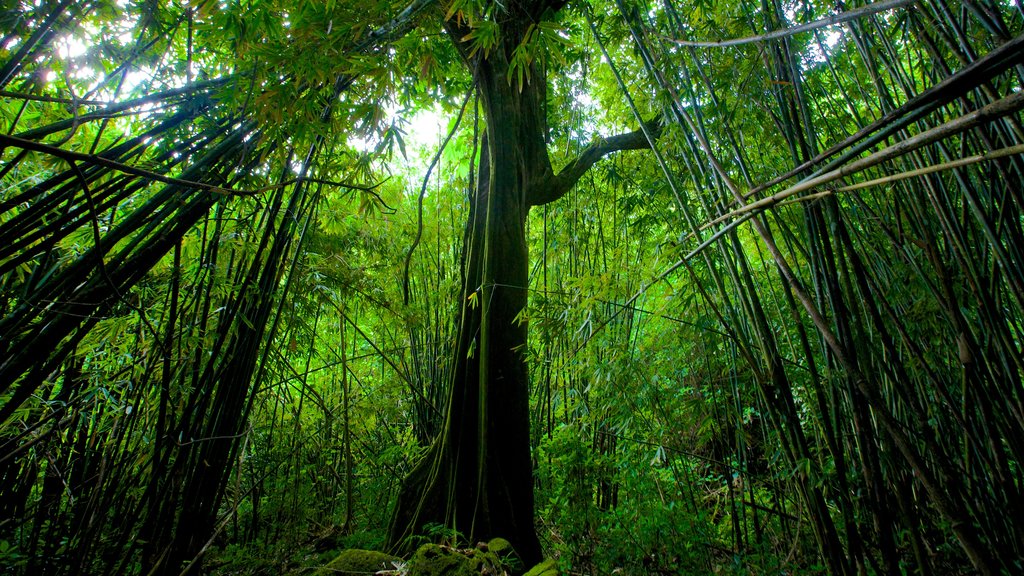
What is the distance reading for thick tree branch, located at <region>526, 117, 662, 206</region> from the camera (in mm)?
2367

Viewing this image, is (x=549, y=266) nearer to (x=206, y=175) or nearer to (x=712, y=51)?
(x=712, y=51)

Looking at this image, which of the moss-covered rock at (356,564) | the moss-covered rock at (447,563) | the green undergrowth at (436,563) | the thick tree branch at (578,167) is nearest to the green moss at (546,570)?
the green undergrowth at (436,563)

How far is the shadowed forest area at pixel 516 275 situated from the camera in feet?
2.82

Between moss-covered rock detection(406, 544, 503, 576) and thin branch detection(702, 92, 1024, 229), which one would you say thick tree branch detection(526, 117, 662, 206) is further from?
thin branch detection(702, 92, 1024, 229)

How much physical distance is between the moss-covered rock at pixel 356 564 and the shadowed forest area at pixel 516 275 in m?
0.01

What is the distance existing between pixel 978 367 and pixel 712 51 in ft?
4.07

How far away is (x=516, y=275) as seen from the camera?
2156mm

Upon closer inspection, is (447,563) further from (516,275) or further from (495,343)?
(516,275)

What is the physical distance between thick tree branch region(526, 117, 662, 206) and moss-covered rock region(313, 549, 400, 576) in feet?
5.50

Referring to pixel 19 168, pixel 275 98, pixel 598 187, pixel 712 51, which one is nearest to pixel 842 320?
pixel 712 51

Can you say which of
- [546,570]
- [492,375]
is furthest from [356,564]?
[492,375]

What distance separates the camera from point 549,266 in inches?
138

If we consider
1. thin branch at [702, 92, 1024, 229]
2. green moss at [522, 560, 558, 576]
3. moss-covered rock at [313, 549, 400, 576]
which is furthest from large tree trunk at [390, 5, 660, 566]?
thin branch at [702, 92, 1024, 229]

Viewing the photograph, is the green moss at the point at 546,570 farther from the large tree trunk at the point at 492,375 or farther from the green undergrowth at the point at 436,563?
the large tree trunk at the point at 492,375
